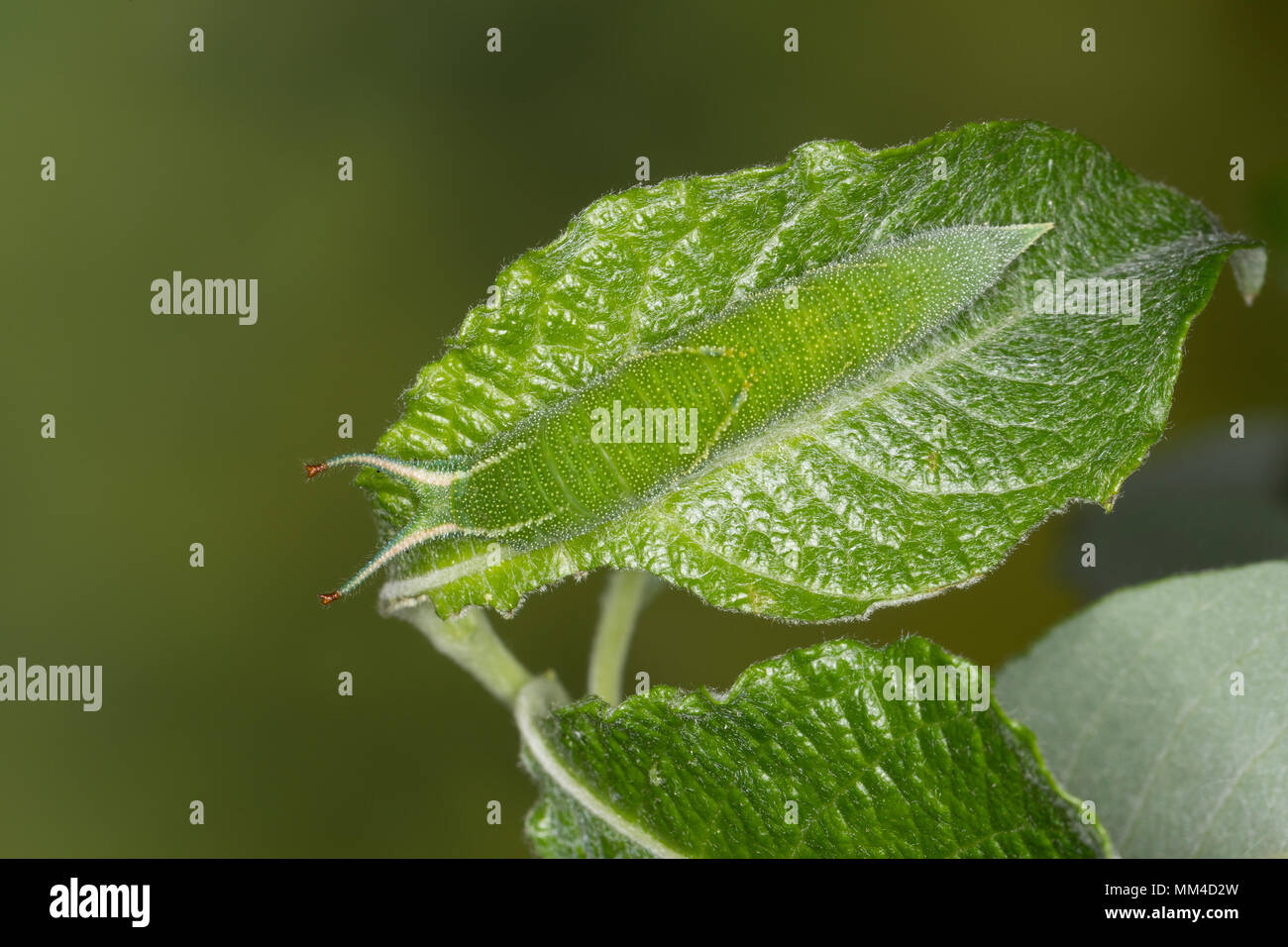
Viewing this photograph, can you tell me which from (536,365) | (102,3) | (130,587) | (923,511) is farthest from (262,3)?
(923,511)

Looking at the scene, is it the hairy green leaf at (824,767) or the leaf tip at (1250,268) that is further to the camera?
the leaf tip at (1250,268)

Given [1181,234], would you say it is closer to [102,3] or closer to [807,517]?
[807,517]

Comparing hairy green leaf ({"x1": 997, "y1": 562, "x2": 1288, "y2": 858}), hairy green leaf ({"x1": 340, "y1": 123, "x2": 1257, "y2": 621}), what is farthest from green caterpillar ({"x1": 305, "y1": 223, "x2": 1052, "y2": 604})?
hairy green leaf ({"x1": 997, "y1": 562, "x2": 1288, "y2": 858})

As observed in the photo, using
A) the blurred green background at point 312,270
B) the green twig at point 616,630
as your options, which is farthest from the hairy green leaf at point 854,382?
the blurred green background at point 312,270

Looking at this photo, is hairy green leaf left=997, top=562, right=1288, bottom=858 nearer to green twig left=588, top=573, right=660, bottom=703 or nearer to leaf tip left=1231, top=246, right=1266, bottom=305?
leaf tip left=1231, top=246, right=1266, bottom=305

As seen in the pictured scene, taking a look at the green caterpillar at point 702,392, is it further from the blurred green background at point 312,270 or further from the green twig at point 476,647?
the blurred green background at point 312,270

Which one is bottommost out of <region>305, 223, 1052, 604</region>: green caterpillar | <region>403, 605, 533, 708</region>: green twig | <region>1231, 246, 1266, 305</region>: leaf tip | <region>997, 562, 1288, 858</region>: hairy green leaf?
<region>997, 562, 1288, 858</region>: hairy green leaf

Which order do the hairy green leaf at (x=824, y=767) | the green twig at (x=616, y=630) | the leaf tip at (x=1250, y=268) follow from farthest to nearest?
1. the green twig at (x=616, y=630)
2. the leaf tip at (x=1250, y=268)
3. the hairy green leaf at (x=824, y=767)

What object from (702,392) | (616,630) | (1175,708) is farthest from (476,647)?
(1175,708)

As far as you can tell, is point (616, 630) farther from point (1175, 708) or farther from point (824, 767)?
point (1175, 708)
